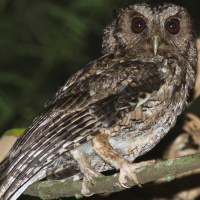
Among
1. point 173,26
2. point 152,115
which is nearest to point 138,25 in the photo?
point 173,26

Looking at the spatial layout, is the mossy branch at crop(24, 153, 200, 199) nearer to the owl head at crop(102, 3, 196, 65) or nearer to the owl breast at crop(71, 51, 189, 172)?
the owl breast at crop(71, 51, 189, 172)

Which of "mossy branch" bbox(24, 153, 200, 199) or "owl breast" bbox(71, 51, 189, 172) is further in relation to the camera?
"owl breast" bbox(71, 51, 189, 172)

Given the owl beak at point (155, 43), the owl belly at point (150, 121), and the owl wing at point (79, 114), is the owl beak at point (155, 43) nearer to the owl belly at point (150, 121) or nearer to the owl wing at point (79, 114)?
the owl wing at point (79, 114)

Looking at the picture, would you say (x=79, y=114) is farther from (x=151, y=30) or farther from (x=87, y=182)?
(x=151, y=30)

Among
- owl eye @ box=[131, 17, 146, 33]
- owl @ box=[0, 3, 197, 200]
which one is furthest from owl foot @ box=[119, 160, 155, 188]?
owl eye @ box=[131, 17, 146, 33]

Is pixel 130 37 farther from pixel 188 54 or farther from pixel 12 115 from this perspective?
pixel 12 115

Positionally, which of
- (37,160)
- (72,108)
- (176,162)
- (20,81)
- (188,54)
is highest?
(20,81)

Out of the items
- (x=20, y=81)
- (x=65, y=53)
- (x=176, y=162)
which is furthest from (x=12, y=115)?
(x=176, y=162)
